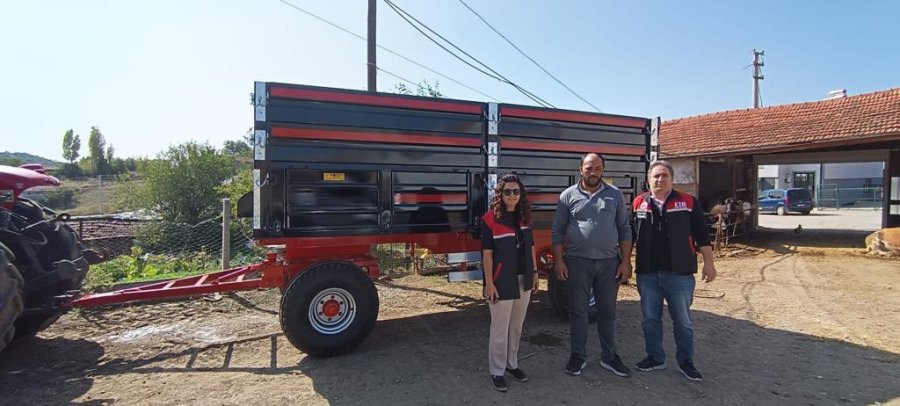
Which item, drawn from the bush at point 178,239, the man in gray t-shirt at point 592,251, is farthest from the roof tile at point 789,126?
the bush at point 178,239

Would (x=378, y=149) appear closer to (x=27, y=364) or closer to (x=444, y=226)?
(x=444, y=226)

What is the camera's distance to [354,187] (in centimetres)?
421

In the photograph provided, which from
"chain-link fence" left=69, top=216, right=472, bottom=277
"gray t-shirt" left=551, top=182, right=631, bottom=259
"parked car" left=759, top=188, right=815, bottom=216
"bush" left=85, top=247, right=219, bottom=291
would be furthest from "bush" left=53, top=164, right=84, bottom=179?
"parked car" left=759, top=188, right=815, bottom=216

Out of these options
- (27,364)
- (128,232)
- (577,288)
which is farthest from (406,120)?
(128,232)

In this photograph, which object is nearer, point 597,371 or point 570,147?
point 597,371

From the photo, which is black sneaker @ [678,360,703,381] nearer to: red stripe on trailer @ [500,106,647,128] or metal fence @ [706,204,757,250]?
red stripe on trailer @ [500,106,647,128]

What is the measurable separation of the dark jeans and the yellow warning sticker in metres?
2.01

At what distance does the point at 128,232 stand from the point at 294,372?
1139 centimetres

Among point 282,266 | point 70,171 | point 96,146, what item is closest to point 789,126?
point 282,266

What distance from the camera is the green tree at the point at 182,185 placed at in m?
15.8

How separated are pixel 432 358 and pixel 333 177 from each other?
179cm

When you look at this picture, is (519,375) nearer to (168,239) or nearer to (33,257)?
(33,257)

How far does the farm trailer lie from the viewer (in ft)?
13.0

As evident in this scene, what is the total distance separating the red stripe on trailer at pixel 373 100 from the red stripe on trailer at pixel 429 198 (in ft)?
2.62
